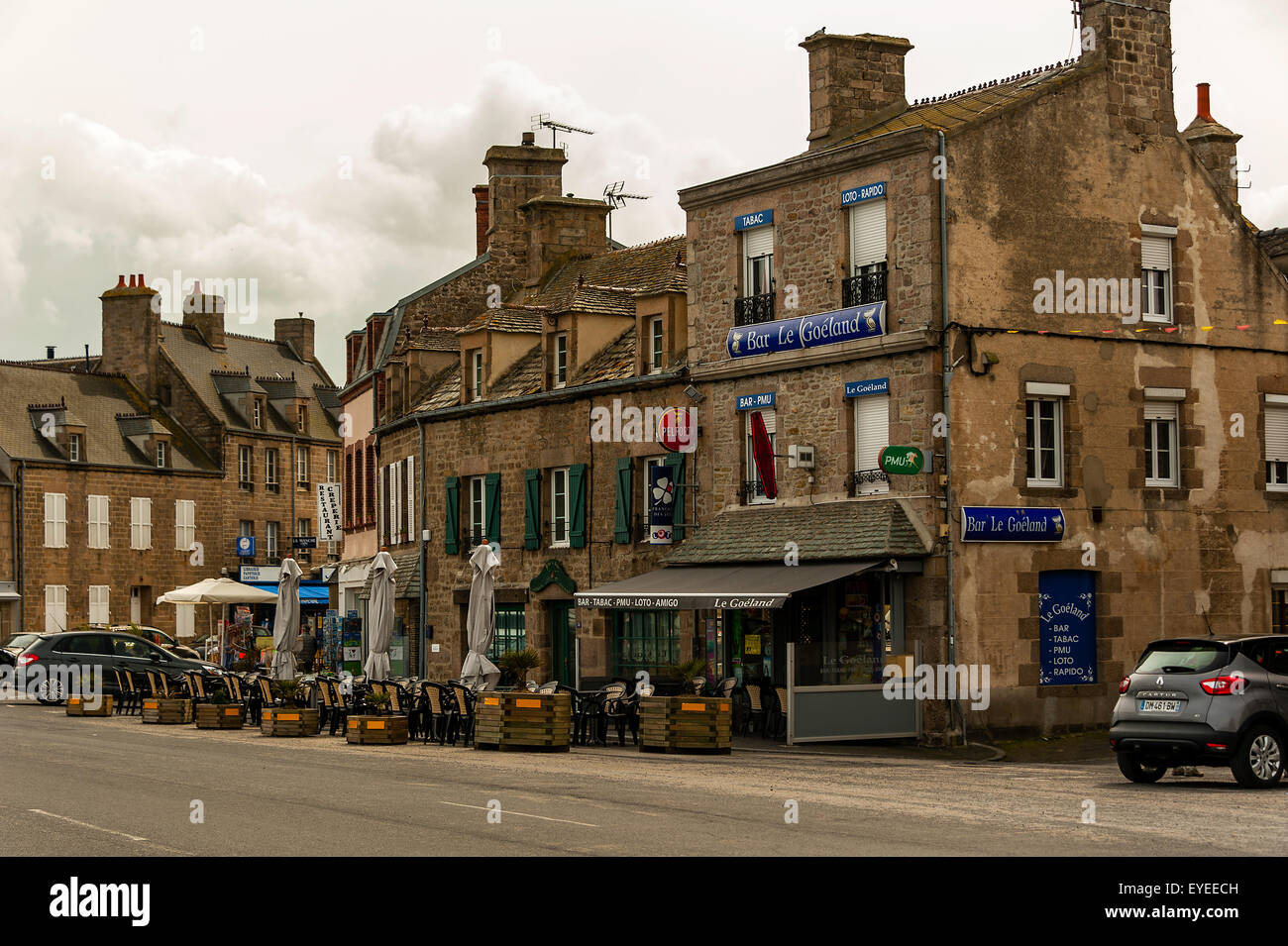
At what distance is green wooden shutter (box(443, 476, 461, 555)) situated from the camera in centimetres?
3669

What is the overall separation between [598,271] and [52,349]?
45.7 m

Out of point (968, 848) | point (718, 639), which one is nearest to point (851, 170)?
point (718, 639)

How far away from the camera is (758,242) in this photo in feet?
94.8

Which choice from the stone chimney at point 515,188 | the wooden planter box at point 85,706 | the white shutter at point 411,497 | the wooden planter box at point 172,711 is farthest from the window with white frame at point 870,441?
the stone chimney at point 515,188

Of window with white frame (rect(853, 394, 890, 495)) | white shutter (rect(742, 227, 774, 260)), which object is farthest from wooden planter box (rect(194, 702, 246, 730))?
white shutter (rect(742, 227, 774, 260))

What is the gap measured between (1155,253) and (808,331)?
5.67 meters

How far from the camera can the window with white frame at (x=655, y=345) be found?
3184 centimetres

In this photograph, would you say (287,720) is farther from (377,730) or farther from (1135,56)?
(1135,56)

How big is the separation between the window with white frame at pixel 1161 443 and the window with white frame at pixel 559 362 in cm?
1144

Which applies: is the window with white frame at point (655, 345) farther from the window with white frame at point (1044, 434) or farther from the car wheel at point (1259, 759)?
the car wheel at point (1259, 759)

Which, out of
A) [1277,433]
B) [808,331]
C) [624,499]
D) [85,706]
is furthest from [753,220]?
[85,706]

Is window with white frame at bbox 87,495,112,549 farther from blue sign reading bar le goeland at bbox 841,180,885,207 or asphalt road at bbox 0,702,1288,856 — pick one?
blue sign reading bar le goeland at bbox 841,180,885,207

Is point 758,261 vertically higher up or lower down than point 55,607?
higher up
